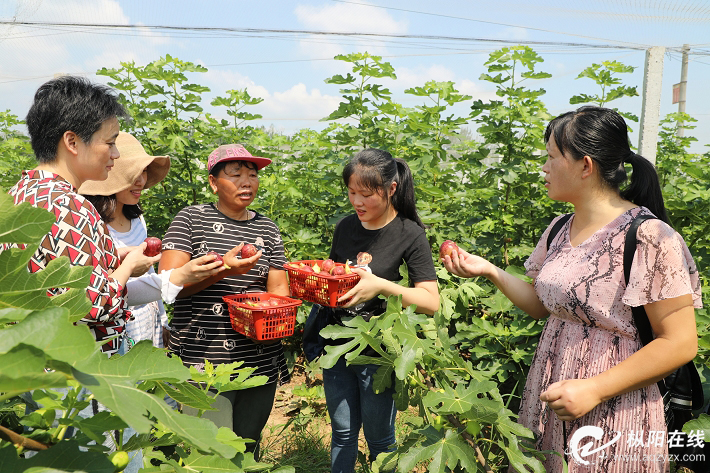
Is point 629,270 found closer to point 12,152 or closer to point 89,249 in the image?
point 89,249

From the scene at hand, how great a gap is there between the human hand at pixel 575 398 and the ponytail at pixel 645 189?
67 cm

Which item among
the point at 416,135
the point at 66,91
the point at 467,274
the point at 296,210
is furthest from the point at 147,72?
the point at 467,274

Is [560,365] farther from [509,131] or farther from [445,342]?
[509,131]

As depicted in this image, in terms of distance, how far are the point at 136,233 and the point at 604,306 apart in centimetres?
230

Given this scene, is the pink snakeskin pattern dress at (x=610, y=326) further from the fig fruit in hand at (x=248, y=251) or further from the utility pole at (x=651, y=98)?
the utility pole at (x=651, y=98)

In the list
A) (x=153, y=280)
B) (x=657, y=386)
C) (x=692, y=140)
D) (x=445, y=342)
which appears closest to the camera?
(x=445, y=342)

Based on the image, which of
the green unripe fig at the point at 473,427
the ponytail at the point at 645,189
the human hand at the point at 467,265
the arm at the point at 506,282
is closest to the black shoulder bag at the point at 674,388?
the ponytail at the point at 645,189

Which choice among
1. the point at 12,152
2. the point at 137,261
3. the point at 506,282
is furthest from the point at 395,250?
the point at 12,152

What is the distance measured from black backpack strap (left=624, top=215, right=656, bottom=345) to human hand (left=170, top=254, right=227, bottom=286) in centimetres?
158

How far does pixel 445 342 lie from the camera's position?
1436 mm

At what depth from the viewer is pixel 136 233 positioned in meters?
2.84

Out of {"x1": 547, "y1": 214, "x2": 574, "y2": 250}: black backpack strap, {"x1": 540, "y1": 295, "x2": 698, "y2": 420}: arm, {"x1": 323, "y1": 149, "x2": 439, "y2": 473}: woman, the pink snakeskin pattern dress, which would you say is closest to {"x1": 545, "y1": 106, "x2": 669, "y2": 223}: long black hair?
the pink snakeskin pattern dress

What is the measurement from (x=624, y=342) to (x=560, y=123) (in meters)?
0.79

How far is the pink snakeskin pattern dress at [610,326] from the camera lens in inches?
64.1
